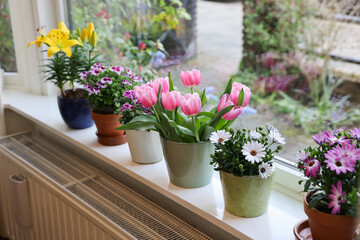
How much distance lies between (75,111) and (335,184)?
1.05 metres

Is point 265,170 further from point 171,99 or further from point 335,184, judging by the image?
point 171,99

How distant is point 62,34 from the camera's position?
1.48 m

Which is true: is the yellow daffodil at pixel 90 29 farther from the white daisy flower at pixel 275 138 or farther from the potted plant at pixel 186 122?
the white daisy flower at pixel 275 138

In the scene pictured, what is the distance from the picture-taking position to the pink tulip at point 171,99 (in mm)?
1088

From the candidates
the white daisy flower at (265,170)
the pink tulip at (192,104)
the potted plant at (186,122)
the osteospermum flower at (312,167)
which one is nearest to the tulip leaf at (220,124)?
the potted plant at (186,122)

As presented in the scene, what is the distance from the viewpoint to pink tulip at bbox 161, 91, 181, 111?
1.09 meters

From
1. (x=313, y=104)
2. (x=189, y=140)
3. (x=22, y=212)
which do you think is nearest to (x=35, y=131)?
(x=22, y=212)

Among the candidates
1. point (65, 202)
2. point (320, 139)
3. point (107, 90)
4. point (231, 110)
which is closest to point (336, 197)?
point (320, 139)

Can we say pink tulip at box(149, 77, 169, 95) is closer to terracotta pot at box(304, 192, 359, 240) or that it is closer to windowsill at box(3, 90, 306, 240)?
windowsill at box(3, 90, 306, 240)

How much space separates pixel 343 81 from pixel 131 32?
89 cm

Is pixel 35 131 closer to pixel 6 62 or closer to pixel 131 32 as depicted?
pixel 6 62

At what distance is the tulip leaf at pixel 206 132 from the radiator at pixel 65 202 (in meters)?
0.31

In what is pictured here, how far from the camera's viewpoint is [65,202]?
1.52 metres

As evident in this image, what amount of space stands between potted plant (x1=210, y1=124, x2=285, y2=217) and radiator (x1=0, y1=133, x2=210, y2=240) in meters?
0.24
